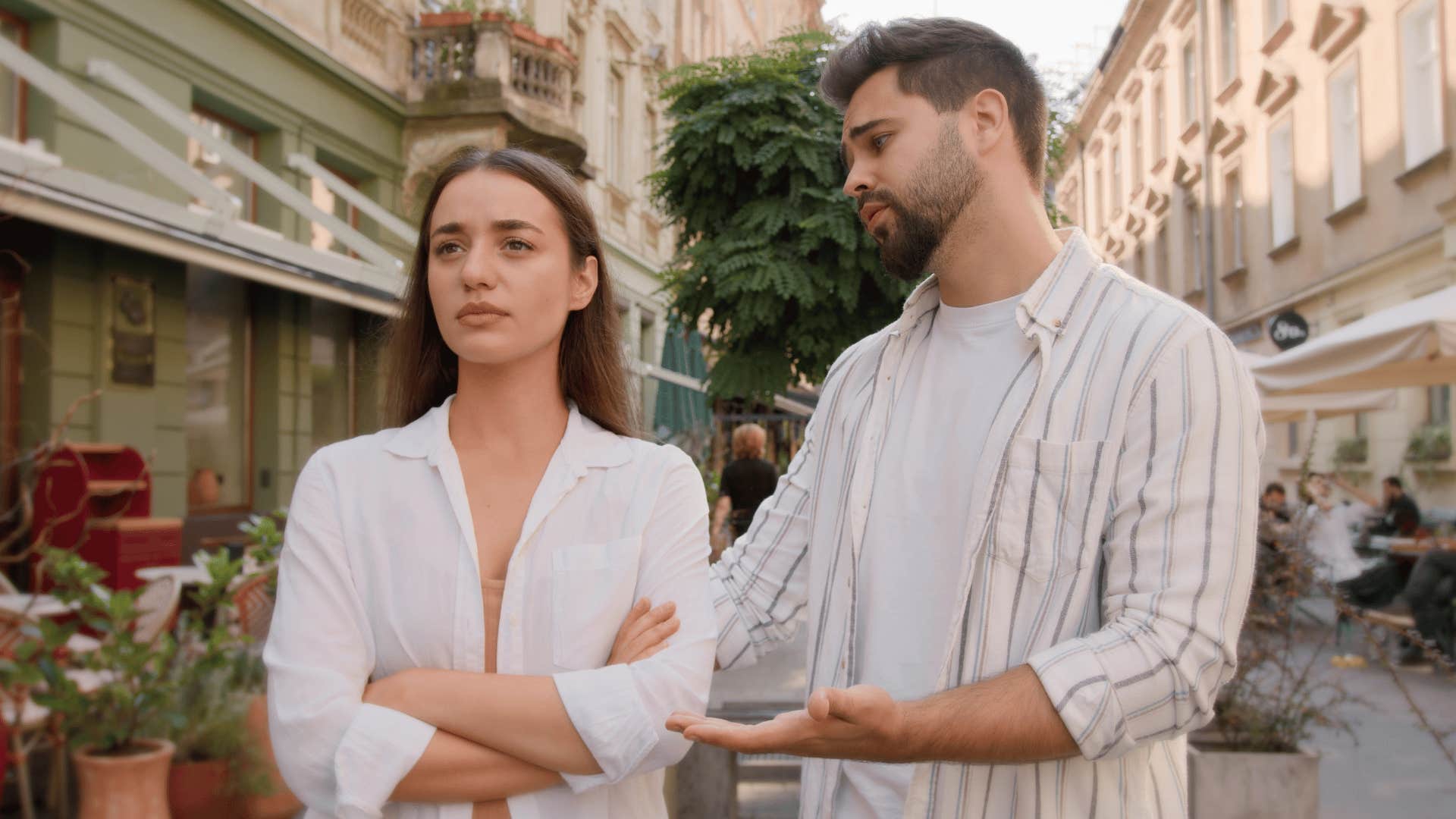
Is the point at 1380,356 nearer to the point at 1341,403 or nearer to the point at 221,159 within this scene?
the point at 1341,403

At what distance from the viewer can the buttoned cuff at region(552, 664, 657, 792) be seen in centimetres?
164

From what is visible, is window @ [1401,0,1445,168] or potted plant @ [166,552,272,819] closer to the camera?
potted plant @ [166,552,272,819]

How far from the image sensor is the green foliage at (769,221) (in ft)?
24.6

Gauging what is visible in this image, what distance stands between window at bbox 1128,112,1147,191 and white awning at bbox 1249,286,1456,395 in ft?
74.5

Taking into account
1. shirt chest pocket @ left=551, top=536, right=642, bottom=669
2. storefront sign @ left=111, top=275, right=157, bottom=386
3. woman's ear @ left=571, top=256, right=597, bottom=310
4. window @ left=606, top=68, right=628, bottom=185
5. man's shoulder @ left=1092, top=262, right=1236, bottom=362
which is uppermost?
window @ left=606, top=68, right=628, bottom=185

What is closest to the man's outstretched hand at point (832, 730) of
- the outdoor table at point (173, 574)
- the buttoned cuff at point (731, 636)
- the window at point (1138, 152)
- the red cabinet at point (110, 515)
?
the buttoned cuff at point (731, 636)

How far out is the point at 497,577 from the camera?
176cm

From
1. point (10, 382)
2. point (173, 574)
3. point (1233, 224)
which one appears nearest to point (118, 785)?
point (173, 574)

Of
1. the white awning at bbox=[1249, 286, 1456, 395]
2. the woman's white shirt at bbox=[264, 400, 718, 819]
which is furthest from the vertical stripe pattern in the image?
the white awning at bbox=[1249, 286, 1456, 395]

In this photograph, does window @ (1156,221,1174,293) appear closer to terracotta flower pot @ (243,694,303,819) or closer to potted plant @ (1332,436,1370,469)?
potted plant @ (1332,436,1370,469)

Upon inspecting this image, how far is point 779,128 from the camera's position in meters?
7.48

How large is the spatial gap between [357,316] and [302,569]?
33.0 feet

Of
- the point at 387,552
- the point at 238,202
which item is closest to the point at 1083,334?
the point at 387,552

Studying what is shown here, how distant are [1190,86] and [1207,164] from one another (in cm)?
308
